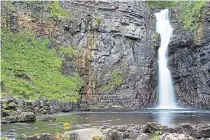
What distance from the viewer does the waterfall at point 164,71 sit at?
159 feet

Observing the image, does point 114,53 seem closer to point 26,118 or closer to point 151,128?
point 26,118

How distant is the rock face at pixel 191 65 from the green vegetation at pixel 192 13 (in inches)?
40.4

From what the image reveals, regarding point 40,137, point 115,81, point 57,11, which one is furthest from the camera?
point 57,11

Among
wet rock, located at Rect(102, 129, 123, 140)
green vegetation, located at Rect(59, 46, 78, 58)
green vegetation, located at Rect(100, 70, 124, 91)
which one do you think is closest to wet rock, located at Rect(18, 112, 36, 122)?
wet rock, located at Rect(102, 129, 123, 140)

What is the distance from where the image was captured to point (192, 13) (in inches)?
2015

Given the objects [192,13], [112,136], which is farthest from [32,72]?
[112,136]

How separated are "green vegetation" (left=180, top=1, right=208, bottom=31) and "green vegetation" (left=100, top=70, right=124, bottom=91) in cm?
1291

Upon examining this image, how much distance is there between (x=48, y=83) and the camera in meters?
40.2

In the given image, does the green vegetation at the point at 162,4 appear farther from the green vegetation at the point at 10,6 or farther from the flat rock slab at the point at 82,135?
the flat rock slab at the point at 82,135

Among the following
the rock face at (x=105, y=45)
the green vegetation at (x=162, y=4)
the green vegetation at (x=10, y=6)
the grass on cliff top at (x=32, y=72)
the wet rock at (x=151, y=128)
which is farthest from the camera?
the green vegetation at (x=162, y=4)

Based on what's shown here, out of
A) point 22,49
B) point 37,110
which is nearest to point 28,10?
point 22,49

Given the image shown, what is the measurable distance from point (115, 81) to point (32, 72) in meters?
12.4

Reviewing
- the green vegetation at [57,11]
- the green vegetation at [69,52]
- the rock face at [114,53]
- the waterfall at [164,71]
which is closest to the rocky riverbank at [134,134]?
the rock face at [114,53]

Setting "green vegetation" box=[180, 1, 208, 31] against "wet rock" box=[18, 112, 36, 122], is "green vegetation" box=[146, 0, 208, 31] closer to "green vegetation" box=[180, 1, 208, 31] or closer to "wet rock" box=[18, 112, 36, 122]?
"green vegetation" box=[180, 1, 208, 31]
